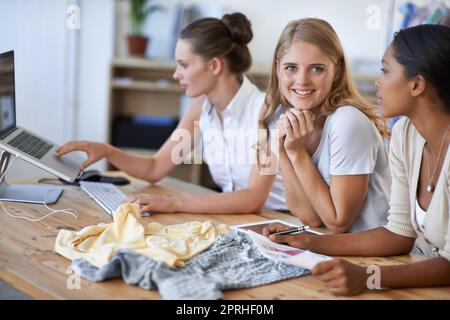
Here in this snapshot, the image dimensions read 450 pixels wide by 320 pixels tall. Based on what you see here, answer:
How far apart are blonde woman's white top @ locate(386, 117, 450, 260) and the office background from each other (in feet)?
8.25

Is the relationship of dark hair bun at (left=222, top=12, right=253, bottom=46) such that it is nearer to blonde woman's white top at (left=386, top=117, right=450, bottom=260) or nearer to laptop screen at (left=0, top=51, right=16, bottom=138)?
laptop screen at (left=0, top=51, right=16, bottom=138)

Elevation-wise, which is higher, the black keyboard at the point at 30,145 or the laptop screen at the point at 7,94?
the laptop screen at the point at 7,94

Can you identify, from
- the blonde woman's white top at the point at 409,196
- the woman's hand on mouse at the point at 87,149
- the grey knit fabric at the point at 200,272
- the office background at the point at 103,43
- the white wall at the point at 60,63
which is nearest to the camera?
the grey knit fabric at the point at 200,272

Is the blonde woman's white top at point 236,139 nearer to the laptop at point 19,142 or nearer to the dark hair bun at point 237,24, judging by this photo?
the dark hair bun at point 237,24

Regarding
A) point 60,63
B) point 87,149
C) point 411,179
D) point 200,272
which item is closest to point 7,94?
point 87,149

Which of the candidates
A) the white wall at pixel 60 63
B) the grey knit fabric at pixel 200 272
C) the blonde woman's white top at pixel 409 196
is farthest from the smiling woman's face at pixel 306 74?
the white wall at pixel 60 63

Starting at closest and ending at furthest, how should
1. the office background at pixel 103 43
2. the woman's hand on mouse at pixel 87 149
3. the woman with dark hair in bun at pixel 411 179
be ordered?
the woman with dark hair in bun at pixel 411 179
the woman's hand on mouse at pixel 87 149
the office background at pixel 103 43

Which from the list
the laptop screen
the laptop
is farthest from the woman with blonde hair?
the laptop screen

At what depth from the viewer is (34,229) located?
5.43 feet

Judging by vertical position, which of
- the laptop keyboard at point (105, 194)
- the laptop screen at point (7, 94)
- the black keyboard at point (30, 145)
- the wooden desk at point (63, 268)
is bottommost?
the laptop keyboard at point (105, 194)

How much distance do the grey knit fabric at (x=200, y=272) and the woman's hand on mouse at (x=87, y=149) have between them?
2.60 ft

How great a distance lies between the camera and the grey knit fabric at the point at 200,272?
1.21 metres

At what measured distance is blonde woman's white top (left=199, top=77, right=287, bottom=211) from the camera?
2295 mm

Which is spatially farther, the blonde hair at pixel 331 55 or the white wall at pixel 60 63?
the white wall at pixel 60 63
